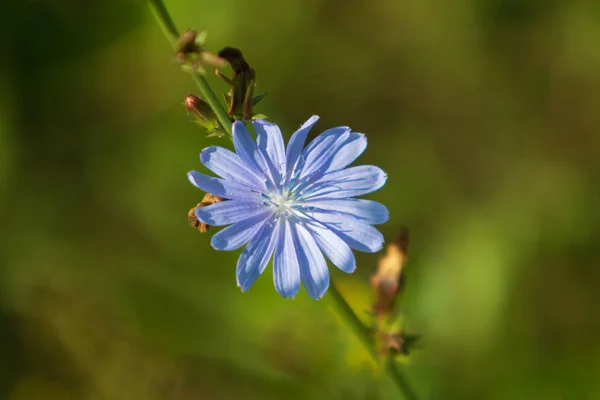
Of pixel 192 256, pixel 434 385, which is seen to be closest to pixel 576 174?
pixel 434 385

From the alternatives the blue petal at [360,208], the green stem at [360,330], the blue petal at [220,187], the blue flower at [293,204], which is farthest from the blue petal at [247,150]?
the green stem at [360,330]

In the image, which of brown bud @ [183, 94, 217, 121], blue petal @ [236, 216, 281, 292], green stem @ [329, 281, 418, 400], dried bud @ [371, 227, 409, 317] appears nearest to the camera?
brown bud @ [183, 94, 217, 121]

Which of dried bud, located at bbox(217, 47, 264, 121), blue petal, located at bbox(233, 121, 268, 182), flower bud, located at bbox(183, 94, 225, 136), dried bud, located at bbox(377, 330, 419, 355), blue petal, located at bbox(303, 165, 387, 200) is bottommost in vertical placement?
dried bud, located at bbox(377, 330, 419, 355)

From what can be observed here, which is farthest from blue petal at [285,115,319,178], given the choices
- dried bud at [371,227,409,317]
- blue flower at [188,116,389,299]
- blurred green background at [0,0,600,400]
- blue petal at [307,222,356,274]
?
blurred green background at [0,0,600,400]

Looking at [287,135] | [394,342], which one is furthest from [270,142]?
[287,135]

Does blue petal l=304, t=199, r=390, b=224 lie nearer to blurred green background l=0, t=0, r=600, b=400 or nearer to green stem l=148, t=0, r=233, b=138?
green stem l=148, t=0, r=233, b=138

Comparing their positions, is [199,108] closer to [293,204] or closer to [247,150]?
[247,150]

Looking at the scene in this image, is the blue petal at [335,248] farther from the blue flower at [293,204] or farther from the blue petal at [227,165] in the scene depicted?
the blue petal at [227,165]
